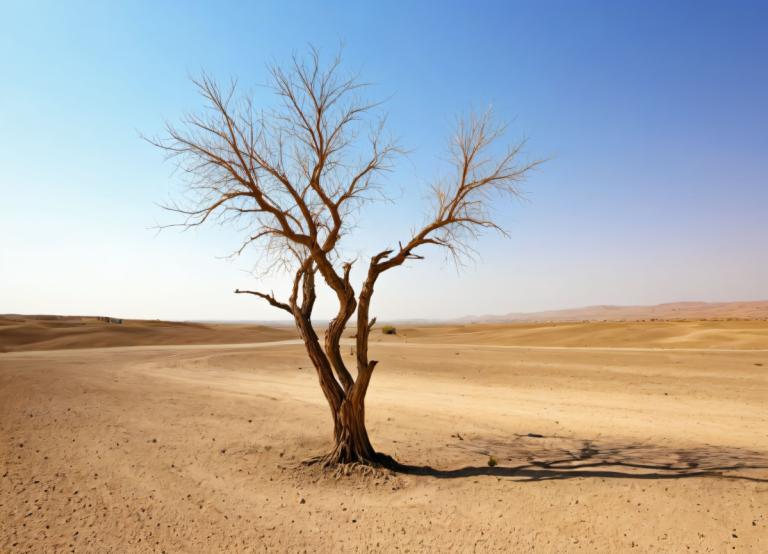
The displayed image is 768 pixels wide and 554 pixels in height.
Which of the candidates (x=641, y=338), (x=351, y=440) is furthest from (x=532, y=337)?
(x=351, y=440)

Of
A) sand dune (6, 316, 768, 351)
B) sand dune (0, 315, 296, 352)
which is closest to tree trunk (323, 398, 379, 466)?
sand dune (6, 316, 768, 351)

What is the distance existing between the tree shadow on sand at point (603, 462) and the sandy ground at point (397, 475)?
5 centimetres

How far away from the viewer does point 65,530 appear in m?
5.36

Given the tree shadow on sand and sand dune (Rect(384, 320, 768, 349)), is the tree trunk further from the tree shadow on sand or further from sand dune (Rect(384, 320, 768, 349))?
sand dune (Rect(384, 320, 768, 349))

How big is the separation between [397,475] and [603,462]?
3.46 meters

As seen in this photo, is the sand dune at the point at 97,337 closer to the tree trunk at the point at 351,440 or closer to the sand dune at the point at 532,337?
the sand dune at the point at 532,337

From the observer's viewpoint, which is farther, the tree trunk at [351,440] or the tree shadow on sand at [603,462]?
the tree trunk at [351,440]

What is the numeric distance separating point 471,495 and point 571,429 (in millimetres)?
5145

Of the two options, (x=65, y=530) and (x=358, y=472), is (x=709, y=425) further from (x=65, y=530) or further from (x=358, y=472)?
(x=65, y=530)

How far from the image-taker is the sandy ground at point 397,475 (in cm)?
532

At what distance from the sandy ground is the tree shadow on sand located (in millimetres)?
49

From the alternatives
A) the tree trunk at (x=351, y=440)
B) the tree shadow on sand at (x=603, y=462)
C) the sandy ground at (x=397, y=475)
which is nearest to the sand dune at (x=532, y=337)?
the sandy ground at (x=397, y=475)

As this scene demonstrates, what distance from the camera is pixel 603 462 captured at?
7789 mm

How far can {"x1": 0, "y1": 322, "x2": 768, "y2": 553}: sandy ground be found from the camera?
5324mm
